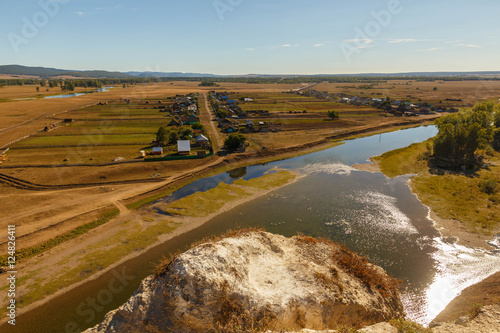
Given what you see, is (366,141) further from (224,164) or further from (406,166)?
(224,164)

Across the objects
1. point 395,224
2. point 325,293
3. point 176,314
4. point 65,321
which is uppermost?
point 176,314

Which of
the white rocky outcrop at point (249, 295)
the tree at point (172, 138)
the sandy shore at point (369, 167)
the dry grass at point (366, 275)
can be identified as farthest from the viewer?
the tree at point (172, 138)

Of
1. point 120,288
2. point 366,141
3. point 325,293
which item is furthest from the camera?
point 366,141

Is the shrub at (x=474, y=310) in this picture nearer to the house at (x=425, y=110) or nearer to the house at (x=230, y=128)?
the house at (x=230, y=128)

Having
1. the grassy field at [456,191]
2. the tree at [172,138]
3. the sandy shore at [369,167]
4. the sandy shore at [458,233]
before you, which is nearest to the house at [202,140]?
the tree at [172,138]

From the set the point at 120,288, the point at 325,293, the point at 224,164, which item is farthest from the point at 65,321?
the point at 224,164

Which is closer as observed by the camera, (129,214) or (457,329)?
(457,329)
